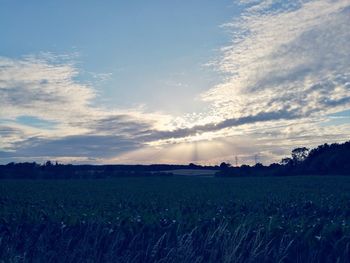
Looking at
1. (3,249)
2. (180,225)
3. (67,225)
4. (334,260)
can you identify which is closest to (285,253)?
(334,260)

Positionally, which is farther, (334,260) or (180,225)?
(180,225)

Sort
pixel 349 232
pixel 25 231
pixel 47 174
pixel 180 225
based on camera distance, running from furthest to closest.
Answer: pixel 47 174
pixel 25 231
pixel 180 225
pixel 349 232

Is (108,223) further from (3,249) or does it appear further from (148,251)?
(3,249)

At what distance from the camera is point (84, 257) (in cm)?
783

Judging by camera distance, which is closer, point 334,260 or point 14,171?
point 334,260

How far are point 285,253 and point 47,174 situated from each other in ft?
264

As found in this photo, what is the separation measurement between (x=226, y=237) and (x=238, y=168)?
87792mm

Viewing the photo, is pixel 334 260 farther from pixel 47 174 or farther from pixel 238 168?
pixel 238 168

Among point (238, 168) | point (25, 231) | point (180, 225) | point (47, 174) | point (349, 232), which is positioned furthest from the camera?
point (238, 168)

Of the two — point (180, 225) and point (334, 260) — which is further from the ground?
point (180, 225)

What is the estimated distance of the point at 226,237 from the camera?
25.9ft

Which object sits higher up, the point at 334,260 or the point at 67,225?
the point at 67,225

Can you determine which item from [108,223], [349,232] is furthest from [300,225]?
[108,223]

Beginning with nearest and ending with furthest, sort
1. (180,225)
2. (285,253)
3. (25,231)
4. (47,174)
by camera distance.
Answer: (285,253) → (180,225) → (25,231) → (47,174)
